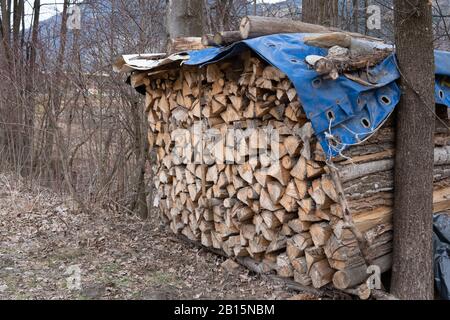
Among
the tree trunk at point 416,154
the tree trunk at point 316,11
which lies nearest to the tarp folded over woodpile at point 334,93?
the tree trunk at point 416,154

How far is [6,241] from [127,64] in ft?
8.24

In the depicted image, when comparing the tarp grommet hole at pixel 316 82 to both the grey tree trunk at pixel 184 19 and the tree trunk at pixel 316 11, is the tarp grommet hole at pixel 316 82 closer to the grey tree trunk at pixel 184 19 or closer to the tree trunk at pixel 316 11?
the grey tree trunk at pixel 184 19

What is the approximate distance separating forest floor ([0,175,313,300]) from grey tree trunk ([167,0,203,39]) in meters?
2.68

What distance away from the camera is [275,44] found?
11.6 feet

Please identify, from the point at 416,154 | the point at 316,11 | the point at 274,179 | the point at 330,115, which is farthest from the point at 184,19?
the point at 416,154

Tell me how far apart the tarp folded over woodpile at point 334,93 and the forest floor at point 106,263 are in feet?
4.68

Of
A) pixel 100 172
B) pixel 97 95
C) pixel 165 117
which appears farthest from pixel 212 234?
pixel 97 95

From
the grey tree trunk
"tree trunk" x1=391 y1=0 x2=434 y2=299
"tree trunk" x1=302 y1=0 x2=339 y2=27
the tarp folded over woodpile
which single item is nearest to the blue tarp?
the tarp folded over woodpile

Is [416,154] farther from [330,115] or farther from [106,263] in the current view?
[106,263]

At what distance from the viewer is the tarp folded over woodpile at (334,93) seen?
127 inches

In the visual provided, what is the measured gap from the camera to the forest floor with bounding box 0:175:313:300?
4.00m

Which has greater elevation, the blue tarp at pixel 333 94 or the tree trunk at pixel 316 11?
the tree trunk at pixel 316 11

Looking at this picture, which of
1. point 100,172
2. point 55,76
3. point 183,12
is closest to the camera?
point 183,12

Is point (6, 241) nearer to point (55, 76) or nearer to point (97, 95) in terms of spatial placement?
point (97, 95)
